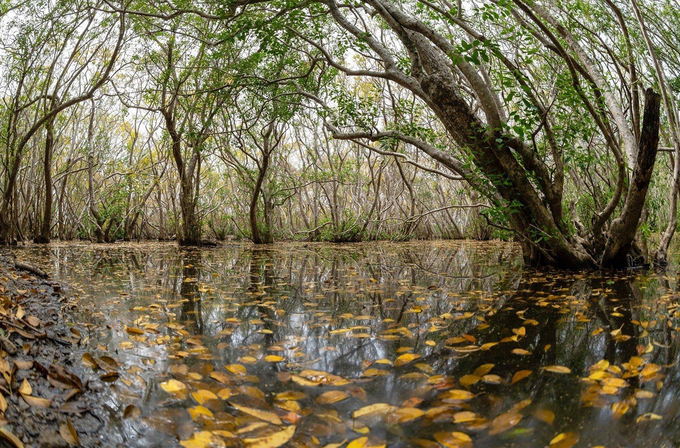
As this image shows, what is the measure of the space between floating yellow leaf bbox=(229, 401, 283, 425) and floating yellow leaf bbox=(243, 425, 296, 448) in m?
0.07

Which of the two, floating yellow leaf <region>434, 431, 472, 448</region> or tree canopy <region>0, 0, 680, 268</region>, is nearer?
floating yellow leaf <region>434, 431, 472, 448</region>

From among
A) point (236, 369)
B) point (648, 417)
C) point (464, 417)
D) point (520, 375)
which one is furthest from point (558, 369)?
point (236, 369)

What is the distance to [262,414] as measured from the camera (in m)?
1.39

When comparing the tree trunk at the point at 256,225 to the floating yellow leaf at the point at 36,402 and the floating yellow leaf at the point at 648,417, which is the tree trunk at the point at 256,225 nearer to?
the floating yellow leaf at the point at 36,402

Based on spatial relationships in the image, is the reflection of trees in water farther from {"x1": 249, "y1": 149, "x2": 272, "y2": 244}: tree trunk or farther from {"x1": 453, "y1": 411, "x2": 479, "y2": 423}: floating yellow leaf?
{"x1": 249, "y1": 149, "x2": 272, "y2": 244}: tree trunk

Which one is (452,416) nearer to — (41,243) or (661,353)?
(661,353)

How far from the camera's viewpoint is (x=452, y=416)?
137 centimetres

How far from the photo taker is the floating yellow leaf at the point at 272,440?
121 centimetres

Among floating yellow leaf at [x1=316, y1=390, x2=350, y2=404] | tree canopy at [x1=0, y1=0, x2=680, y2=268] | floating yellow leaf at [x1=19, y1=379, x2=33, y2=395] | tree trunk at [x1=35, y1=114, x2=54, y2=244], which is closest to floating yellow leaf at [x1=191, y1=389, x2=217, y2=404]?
floating yellow leaf at [x1=316, y1=390, x2=350, y2=404]

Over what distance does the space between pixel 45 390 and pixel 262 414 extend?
702mm

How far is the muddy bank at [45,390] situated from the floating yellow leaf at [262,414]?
1.30 feet

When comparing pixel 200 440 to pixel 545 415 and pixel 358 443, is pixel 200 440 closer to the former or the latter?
pixel 358 443

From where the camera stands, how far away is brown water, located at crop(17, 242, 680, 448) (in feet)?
4.23

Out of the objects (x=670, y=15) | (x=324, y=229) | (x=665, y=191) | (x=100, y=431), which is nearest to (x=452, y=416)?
(x=100, y=431)
